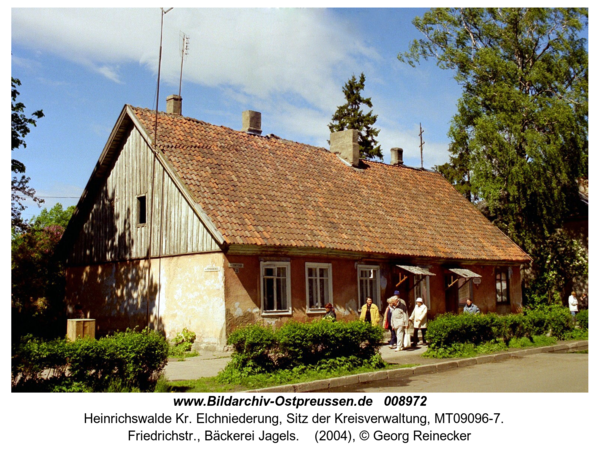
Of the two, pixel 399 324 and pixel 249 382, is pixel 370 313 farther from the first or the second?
pixel 249 382

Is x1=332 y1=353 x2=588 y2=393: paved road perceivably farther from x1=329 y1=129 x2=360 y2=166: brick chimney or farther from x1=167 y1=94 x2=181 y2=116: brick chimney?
x1=167 y1=94 x2=181 y2=116: brick chimney

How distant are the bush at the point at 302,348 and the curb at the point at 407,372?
0.54 metres

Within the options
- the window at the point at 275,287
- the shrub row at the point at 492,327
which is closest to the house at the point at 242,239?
the window at the point at 275,287

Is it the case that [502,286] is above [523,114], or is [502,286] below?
below

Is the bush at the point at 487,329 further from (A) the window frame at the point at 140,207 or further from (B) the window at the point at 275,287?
(A) the window frame at the point at 140,207

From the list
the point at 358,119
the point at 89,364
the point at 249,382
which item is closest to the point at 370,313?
the point at 249,382

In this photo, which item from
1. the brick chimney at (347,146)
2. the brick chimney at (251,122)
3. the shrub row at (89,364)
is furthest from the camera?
the brick chimney at (347,146)

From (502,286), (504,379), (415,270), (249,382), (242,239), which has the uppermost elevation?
(242,239)

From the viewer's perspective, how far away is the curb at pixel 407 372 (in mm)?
11466

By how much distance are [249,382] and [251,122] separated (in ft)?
52.8

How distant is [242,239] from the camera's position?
17500 millimetres
